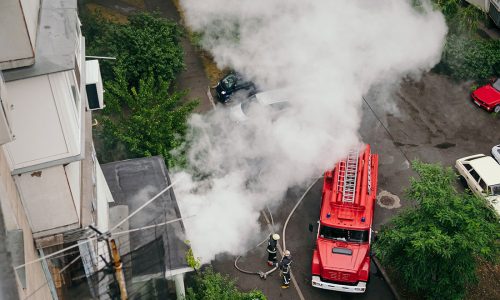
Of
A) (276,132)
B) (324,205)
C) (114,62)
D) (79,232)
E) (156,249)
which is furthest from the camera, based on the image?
(114,62)

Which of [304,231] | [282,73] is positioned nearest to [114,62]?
[282,73]

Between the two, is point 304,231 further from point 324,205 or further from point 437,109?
point 437,109

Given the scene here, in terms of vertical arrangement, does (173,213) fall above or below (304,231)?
above

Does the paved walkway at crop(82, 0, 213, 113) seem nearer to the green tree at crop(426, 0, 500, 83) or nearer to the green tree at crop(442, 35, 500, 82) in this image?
the green tree at crop(426, 0, 500, 83)

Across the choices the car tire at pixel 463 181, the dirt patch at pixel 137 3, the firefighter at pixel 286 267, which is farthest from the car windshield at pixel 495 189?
the dirt patch at pixel 137 3

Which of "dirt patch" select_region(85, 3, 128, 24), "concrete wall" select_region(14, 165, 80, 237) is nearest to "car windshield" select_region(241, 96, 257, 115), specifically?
"dirt patch" select_region(85, 3, 128, 24)

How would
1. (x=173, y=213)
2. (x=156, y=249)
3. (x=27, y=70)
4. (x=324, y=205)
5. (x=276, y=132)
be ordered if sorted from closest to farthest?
(x=27, y=70), (x=156, y=249), (x=173, y=213), (x=324, y=205), (x=276, y=132)

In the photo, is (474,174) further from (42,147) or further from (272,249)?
(42,147)

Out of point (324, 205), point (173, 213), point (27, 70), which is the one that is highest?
point (27, 70)
